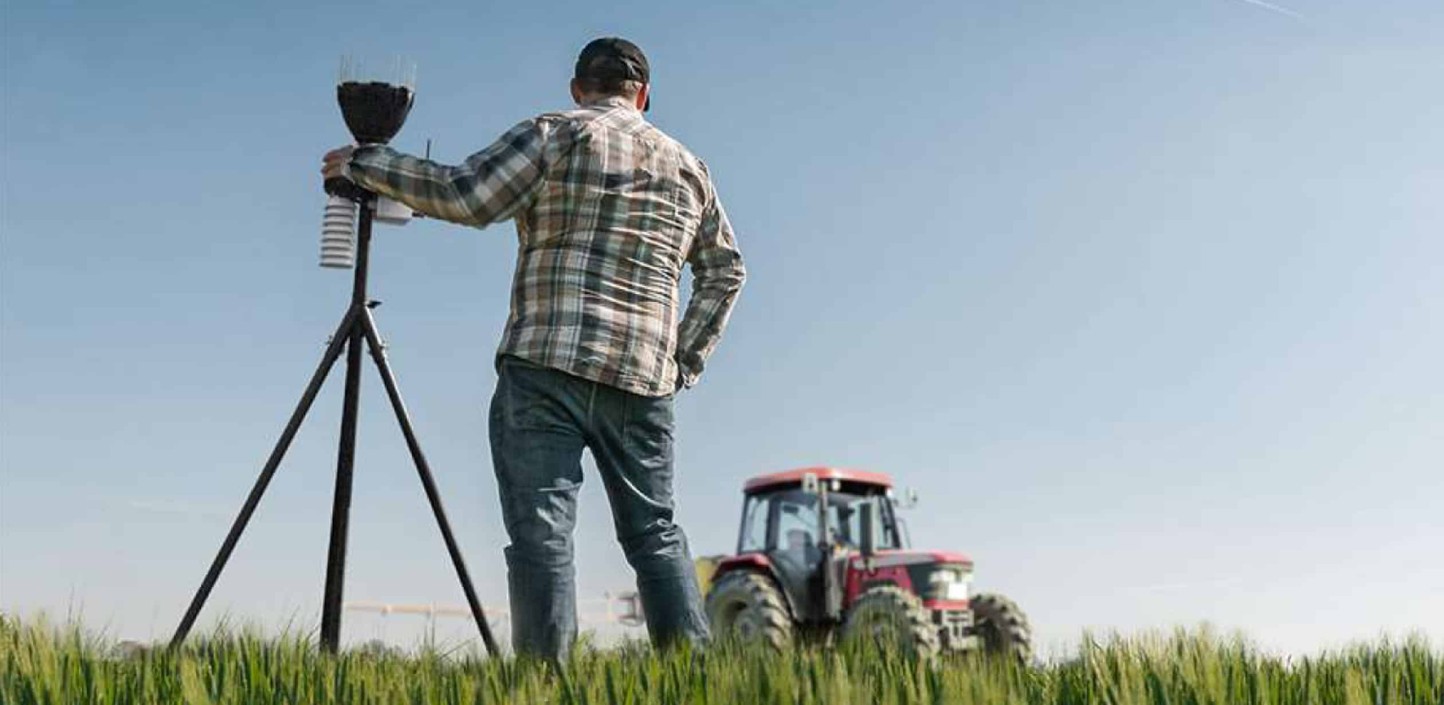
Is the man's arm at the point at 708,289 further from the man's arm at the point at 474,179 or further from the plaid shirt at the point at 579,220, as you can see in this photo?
the man's arm at the point at 474,179

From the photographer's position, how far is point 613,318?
11.6ft

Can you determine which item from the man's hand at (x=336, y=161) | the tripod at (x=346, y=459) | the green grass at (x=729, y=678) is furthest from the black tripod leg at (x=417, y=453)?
the green grass at (x=729, y=678)

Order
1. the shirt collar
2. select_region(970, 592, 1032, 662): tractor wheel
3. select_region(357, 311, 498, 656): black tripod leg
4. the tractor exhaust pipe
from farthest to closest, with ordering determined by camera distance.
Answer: select_region(970, 592, 1032, 662): tractor wheel
the tractor exhaust pipe
select_region(357, 311, 498, 656): black tripod leg
the shirt collar

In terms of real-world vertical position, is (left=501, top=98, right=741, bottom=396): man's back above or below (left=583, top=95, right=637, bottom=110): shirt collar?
below

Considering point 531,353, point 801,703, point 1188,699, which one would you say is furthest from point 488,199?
point 1188,699

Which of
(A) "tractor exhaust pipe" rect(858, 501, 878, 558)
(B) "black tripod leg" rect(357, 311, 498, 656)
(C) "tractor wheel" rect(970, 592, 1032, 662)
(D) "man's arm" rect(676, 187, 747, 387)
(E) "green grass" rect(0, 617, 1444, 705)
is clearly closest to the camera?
(E) "green grass" rect(0, 617, 1444, 705)

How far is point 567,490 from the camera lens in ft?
11.6

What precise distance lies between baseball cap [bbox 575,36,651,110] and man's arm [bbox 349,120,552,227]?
0.24 meters

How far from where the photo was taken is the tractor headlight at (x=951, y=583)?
1059 cm

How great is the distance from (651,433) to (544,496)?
0.36 m

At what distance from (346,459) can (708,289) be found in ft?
3.91

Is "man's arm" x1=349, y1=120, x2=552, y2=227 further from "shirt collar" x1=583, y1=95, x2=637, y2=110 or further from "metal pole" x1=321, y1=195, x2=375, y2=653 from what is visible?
"metal pole" x1=321, y1=195, x2=375, y2=653

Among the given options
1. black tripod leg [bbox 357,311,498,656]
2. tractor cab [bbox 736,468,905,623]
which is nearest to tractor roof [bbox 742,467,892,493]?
tractor cab [bbox 736,468,905,623]

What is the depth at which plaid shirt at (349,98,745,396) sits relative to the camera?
11.5 ft
